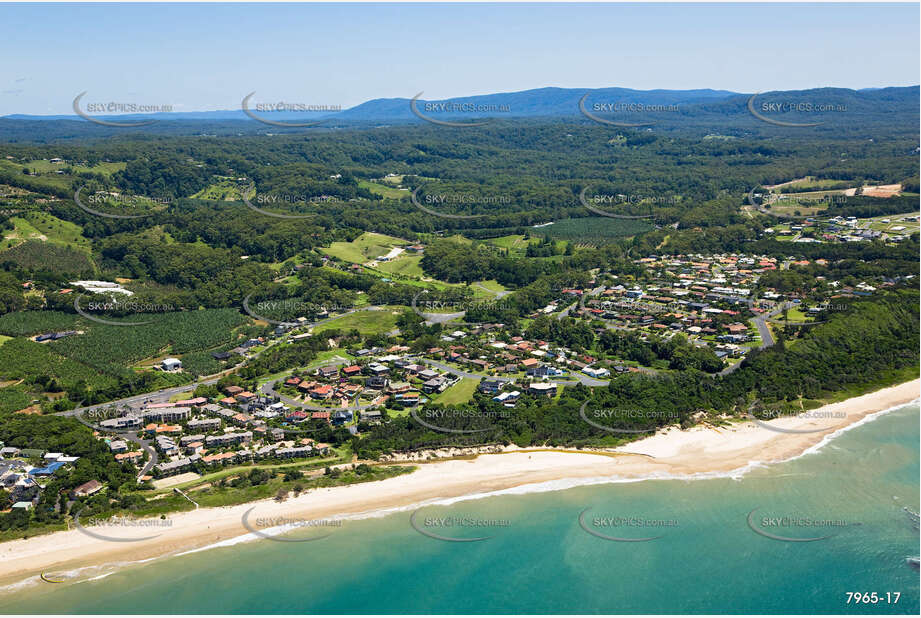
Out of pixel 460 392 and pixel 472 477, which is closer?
pixel 472 477

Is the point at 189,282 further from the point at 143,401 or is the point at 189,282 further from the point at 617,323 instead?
the point at 617,323

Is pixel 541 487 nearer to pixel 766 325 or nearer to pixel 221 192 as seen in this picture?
pixel 766 325

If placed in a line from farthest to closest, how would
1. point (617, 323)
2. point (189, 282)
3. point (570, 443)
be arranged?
point (189, 282) → point (617, 323) → point (570, 443)

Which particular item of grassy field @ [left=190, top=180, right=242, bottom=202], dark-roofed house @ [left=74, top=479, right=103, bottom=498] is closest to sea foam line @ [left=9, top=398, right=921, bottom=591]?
dark-roofed house @ [left=74, top=479, right=103, bottom=498]

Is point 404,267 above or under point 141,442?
above

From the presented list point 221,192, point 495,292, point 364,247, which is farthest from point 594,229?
point 221,192

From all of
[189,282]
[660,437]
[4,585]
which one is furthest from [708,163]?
[4,585]
